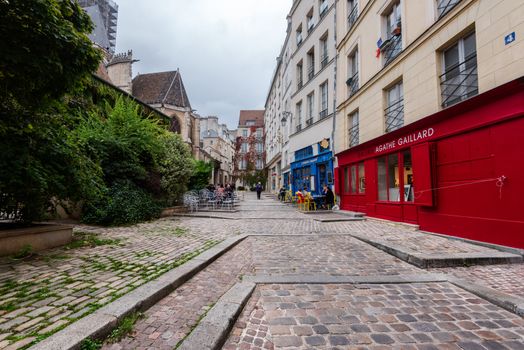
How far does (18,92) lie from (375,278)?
6.15 metres

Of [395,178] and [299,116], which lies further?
[299,116]

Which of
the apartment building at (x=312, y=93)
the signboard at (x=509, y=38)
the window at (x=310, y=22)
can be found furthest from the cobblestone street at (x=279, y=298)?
the window at (x=310, y=22)

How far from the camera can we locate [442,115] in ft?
20.7

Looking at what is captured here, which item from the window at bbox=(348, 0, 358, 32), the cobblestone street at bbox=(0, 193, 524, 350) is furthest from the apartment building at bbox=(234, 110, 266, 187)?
the cobblestone street at bbox=(0, 193, 524, 350)

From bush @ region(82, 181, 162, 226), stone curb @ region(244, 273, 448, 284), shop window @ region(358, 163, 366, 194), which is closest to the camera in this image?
stone curb @ region(244, 273, 448, 284)

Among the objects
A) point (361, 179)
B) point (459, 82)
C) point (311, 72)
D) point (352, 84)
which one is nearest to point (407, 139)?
point (459, 82)

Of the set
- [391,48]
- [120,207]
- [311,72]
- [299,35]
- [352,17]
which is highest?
[299,35]

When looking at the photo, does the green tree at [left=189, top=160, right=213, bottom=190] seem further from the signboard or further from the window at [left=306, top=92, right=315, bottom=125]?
the signboard

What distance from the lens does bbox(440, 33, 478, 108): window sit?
5.97 metres

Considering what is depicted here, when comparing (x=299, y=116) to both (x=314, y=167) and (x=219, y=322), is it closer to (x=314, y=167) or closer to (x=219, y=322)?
(x=314, y=167)

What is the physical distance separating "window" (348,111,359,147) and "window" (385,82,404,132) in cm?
214

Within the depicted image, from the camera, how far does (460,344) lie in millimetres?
2182

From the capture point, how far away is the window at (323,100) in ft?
48.5

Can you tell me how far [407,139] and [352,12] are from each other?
8.26 m
